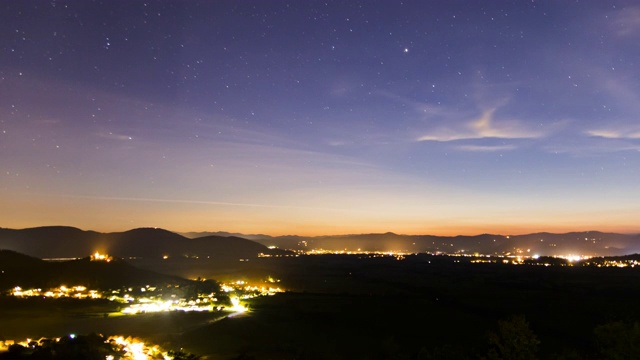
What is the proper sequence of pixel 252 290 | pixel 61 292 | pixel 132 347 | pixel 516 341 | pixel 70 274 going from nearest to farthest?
pixel 516 341, pixel 132 347, pixel 61 292, pixel 70 274, pixel 252 290

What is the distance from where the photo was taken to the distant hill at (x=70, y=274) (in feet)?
208

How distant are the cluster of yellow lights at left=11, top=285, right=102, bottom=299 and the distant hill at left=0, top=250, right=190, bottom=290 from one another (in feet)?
5.52

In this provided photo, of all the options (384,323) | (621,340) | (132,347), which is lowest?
(384,323)

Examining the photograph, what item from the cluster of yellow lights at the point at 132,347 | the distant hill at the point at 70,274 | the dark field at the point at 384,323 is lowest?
the dark field at the point at 384,323

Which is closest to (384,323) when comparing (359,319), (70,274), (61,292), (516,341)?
(359,319)

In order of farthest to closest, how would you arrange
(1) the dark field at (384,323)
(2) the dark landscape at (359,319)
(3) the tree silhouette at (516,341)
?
1. (1) the dark field at (384,323)
2. (2) the dark landscape at (359,319)
3. (3) the tree silhouette at (516,341)

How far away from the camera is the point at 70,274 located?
67938 millimetres

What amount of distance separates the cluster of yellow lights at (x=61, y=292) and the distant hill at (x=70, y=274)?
1.68 metres

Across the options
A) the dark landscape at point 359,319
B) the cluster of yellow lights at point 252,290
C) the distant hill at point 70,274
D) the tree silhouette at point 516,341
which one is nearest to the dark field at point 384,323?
the dark landscape at point 359,319

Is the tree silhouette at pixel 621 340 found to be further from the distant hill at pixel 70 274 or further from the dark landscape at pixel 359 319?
the distant hill at pixel 70 274

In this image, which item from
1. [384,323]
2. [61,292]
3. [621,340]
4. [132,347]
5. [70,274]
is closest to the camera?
[621,340]

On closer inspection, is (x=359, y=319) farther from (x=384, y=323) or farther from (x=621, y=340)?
(x=621, y=340)

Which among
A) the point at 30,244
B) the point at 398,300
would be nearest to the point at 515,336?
the point at 398,300

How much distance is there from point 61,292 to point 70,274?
9408 mm
